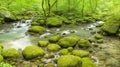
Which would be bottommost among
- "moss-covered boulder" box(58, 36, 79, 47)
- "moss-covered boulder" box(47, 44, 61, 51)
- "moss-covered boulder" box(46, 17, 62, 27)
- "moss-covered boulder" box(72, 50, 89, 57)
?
"moss-covered boulder" box(72, 50, 89, 57)

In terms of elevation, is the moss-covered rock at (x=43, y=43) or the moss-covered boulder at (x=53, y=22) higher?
the moss-covered boulder at (x=53, y=22)

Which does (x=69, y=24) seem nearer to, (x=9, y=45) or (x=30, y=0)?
(x=9, y=45)

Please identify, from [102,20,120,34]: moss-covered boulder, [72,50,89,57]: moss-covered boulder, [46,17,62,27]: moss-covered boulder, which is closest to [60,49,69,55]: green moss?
[72,50,89,57]: moss-covered boulder

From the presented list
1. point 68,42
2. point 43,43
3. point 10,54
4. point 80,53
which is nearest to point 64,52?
point 80,53

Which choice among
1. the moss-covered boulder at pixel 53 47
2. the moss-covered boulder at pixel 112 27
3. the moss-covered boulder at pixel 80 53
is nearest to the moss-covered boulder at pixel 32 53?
the moss-covered boulder at pixel 53 47

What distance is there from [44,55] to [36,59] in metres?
0.88

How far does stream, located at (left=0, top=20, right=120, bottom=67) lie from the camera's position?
43.9 ft

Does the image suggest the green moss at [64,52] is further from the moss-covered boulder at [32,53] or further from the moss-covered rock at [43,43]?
the moss-covered rock at [43,43]

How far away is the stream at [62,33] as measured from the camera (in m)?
13.4

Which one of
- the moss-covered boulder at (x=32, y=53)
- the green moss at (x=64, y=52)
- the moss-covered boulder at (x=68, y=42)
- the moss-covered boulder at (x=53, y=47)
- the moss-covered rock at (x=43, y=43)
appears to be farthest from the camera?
the moss-covered rock at (x=43, y=43)

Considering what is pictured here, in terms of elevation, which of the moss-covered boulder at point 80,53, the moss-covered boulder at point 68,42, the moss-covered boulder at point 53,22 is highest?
the moss-covered boulder at point 53,22

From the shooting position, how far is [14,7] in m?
27.5

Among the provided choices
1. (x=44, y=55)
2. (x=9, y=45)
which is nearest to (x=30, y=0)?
(x=9, y=45)

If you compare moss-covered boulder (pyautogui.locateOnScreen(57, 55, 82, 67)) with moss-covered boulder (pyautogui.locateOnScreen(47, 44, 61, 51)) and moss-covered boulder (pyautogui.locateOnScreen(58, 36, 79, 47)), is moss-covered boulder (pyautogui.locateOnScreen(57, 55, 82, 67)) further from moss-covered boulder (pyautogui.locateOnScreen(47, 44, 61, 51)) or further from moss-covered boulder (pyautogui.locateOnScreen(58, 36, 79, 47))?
moss-covered boulder (pyautogui.locateOnScreen(58, 36, 79, 47))
